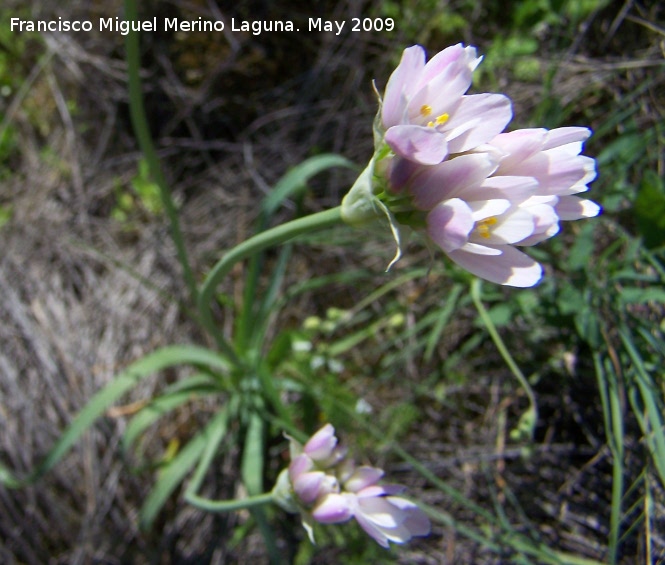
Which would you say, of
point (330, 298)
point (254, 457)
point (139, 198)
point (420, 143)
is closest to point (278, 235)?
point (420, 143)

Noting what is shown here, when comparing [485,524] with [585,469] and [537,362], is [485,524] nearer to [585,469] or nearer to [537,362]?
[585,469]

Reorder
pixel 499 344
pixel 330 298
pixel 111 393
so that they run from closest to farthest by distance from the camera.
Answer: pixel 499 344 → pixel 111 393 → pixel 330 298

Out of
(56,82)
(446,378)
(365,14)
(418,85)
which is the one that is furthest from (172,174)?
(418,85)

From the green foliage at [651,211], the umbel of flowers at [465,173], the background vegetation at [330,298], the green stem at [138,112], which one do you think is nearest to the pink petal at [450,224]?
the umbel of flowers at [465,173]

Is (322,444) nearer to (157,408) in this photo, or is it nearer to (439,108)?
(439,108)

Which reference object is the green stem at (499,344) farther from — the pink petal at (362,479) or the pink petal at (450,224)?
the pink petal at (450,224)

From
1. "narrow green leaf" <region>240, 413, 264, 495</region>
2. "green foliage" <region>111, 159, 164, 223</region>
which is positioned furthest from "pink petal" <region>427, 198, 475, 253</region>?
"green foliage" <region>111, 159, 164, 223</region>
